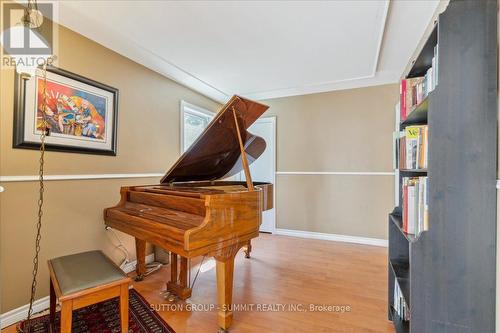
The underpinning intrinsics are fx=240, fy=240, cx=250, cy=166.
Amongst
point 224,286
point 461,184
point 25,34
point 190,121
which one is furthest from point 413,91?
point 190,121

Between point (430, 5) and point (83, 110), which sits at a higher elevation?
point (430, 5)

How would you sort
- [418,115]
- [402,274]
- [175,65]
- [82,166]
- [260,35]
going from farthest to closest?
[175,65]
[260,35]
[82,166]
[402,274]
[418,115]

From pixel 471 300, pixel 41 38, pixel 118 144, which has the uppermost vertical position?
pixel 41 38

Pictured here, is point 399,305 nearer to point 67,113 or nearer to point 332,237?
point 332,237

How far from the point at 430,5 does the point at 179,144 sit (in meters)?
3.10

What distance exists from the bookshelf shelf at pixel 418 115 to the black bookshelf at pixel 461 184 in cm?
22

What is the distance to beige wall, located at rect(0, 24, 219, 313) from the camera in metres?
1.79

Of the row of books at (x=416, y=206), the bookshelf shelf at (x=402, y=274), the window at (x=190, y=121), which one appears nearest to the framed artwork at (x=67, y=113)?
the window at (x=190, y=121)

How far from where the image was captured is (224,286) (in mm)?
1644

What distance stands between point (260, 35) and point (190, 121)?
194 centimetres

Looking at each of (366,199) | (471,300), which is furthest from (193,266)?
(366,199)

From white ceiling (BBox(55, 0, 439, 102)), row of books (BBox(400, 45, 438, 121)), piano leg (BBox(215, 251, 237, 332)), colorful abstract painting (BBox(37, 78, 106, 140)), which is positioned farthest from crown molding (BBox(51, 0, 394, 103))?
piano leg (BBox(215, 251, 237, 332))

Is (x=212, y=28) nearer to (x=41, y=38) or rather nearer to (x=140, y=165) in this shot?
(x=41, y=38)

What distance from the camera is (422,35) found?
7.92 feet
